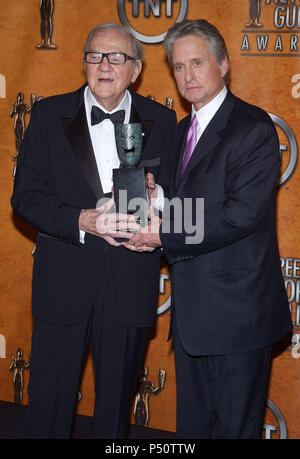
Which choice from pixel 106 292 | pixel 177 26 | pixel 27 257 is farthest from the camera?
pixel 27 257

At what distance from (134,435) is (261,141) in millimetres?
1896

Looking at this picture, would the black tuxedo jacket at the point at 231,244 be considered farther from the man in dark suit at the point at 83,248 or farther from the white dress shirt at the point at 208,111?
the man in dark suit at the point at 83,248

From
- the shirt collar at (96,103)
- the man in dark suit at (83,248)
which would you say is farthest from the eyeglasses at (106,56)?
the shirt collar at (96,103)

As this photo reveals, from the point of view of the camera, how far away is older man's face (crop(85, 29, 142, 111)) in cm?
243

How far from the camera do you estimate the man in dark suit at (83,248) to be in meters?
2.44

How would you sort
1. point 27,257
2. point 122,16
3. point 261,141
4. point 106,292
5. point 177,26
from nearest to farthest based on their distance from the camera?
point 261,141 < point 177,26 < point 106,292 < point 122,16 < point 27,257

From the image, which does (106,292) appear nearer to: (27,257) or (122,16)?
(27,257)

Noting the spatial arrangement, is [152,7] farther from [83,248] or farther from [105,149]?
[83,248]

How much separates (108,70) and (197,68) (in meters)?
0.37

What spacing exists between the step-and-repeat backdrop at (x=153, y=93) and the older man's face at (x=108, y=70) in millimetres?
757

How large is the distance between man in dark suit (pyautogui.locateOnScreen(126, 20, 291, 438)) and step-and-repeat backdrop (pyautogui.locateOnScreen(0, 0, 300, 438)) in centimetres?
75
